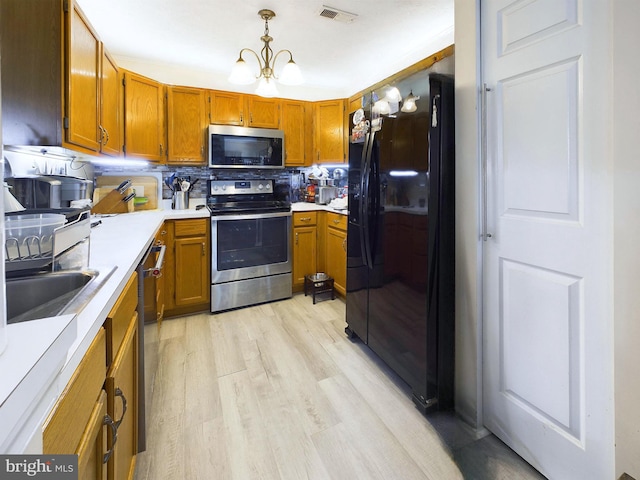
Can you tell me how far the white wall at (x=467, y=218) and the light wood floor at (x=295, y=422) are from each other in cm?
23

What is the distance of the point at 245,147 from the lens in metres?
3.31

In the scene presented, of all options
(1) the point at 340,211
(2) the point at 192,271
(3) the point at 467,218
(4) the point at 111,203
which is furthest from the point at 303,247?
(3) the point at 467,218

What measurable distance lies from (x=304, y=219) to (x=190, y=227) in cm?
114

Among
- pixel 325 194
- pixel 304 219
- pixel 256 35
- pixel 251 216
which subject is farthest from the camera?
pixel 325 194

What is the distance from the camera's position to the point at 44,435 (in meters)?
0.47

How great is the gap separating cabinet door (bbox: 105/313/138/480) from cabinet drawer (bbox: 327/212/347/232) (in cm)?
212

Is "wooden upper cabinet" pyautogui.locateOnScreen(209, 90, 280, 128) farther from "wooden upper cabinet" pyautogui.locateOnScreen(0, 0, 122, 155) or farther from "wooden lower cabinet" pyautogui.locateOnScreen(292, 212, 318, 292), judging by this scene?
"wooden upper cabinet" pyautogui.locateOnScreen(0, 0, 122, 155)

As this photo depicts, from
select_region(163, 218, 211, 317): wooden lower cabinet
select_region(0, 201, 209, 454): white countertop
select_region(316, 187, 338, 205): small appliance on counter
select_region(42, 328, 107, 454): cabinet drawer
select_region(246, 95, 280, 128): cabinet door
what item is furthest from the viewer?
select_region(316, 187, 338, 205): small appliance on counter

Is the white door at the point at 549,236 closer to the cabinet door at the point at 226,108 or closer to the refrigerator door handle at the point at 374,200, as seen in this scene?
the refrigerator door handle at the point at 374,200

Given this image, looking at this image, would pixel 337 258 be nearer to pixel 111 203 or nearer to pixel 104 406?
pixel 111 203

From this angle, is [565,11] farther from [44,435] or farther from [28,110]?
[28,110]

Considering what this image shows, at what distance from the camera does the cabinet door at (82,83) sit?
5.01 ft

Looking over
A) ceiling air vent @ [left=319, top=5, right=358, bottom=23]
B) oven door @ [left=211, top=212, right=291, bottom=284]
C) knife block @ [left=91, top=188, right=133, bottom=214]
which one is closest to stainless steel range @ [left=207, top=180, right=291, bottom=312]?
oven door @ [left=211, top=212, right=291, bottom=284]

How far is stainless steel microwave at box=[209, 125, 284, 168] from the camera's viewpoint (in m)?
3.18
